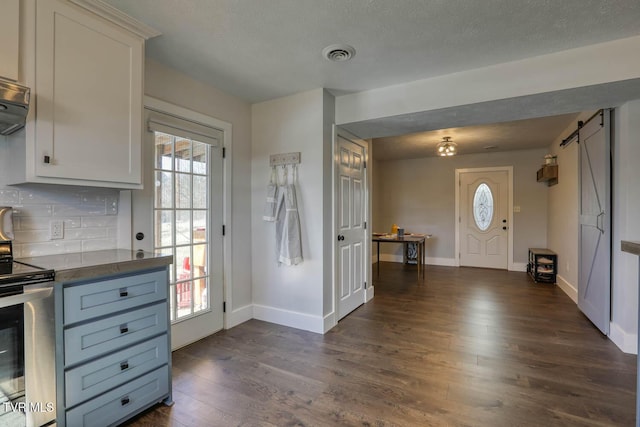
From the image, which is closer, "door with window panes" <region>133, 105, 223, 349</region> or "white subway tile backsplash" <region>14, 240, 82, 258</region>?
"white subway tile backsplash" <region>14, 240, 82, 258</region>

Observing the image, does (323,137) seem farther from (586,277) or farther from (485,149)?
(485,149)

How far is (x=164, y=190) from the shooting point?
8.35 ft

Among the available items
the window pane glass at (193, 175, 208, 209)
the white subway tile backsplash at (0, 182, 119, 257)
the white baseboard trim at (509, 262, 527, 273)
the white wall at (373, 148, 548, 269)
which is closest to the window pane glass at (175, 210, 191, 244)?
the window pane glass at (193, 175, 208, 209)

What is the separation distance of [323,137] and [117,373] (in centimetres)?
239

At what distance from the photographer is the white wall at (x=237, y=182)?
286 centimetres

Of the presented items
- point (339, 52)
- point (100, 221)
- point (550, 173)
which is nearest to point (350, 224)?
point (339, 52)

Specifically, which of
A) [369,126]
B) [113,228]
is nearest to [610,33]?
[369,126]

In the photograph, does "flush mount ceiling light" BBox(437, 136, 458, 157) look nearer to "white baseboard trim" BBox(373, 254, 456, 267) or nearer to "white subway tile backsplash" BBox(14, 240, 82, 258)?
"white baseboard trim" BBox(373, 254, 456, 267)

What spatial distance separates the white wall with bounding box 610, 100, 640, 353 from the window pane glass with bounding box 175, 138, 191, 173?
3809 mm

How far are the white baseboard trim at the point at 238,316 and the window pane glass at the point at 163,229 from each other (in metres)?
1.03

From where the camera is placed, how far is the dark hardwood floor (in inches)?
70.2

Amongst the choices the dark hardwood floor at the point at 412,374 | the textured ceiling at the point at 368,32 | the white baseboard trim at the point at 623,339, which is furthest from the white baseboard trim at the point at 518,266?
the textured ceiling at the point at 368,32

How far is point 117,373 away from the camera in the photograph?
1.62m

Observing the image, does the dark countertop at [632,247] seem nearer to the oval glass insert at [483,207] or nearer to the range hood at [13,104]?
the range hood at [13,104]
